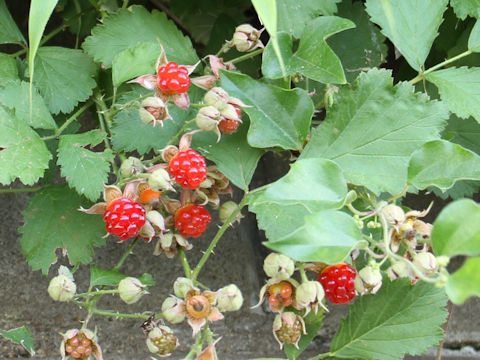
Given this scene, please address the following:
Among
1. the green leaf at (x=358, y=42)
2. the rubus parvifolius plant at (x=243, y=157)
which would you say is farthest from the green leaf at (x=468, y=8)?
the green leaf at (x=358, y=42)

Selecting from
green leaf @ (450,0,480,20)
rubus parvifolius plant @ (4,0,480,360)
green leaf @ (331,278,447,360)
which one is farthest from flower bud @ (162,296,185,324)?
green leaf @ (450,0,480,20)

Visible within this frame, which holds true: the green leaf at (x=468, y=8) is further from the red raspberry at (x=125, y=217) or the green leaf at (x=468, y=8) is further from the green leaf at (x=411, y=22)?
the red raspberry at (x=125, y=217)

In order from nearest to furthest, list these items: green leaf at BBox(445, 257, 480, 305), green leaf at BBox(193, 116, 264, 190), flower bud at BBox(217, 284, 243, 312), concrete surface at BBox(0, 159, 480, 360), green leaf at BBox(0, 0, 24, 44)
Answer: green leaf at BBox(445, 257, 480, 305), flower bud at BBox(217, 284, 243, 312), green leaf at BBox(193, 116, 264, 190), green leaf at BBox(0, 0, 24, 44), concrete surface at BBox(0, 159, 480, 360)

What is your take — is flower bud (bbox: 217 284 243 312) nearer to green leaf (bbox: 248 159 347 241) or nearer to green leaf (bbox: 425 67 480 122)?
green leaf (bbox: 248 159 347 241)

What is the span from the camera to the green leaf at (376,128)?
74cm

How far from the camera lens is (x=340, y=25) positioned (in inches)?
30.5

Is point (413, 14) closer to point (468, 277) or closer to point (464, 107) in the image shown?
point (464, 107)

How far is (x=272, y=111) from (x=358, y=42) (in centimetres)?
24

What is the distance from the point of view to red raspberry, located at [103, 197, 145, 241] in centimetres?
67

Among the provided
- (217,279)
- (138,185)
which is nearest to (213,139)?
(138,185)

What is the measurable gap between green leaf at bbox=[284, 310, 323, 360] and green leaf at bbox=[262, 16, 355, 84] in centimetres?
26

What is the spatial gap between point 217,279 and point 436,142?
0.52 metres

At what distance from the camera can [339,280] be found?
701 mm

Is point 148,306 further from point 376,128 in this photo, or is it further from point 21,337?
point 376,128
